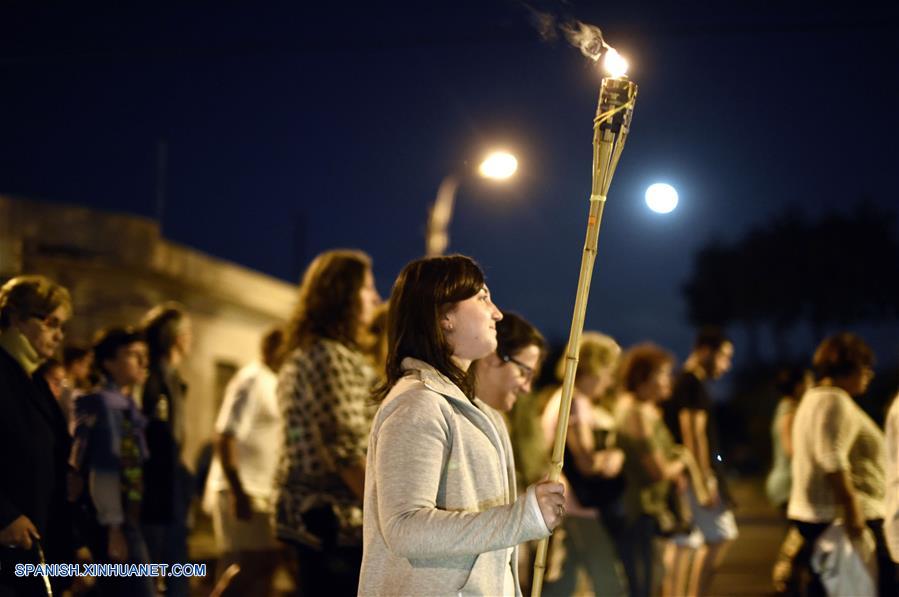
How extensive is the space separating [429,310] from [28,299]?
2451 mm

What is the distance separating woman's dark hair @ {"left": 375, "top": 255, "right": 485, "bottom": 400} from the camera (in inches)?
142

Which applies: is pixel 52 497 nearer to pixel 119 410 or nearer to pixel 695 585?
pixel 119 410

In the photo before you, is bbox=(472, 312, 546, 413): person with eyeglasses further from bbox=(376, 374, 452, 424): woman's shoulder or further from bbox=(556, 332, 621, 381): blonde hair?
bbox=(556, 332, 621, 381): blonde hair

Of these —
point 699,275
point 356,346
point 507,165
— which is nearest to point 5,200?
point 507,165

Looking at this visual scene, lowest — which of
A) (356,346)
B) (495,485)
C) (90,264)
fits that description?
(495,485)

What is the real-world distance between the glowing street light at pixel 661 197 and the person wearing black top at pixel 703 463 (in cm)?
466

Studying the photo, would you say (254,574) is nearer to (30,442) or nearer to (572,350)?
(30,442)

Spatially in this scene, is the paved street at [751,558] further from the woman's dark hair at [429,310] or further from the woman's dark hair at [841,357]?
the woman's dark hair at [429,310]

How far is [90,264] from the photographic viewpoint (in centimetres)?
1848

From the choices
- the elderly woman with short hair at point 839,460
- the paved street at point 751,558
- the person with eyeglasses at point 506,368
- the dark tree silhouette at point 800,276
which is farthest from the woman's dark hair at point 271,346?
the dark tree silhouette at point 800,276

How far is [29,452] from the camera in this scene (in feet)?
16.0

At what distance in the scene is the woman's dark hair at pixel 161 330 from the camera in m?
6.92

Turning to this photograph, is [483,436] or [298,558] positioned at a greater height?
[483,436]

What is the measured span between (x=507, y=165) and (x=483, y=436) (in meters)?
7.64
